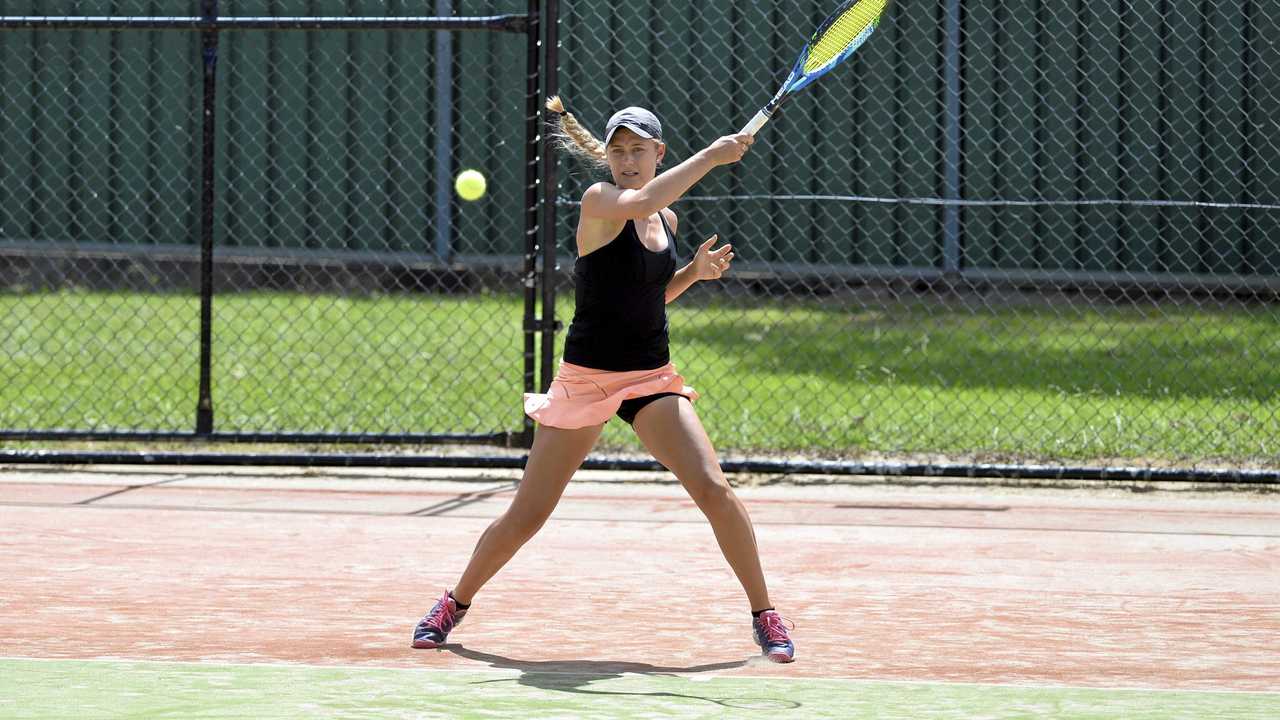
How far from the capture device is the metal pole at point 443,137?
14023 millimetres

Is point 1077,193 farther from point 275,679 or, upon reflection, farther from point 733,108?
point 275,679

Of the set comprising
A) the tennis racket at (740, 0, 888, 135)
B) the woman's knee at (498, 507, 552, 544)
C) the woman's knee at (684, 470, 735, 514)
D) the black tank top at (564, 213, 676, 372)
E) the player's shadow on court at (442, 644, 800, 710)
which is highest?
the tennis racket at (740, 0, 888, 135)

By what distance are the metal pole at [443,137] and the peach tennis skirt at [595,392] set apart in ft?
31.1

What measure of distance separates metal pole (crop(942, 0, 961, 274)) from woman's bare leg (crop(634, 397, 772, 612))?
364 inches

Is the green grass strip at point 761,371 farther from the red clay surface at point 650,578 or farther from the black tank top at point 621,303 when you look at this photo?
the black tank top at point 621,303

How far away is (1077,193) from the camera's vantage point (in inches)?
565

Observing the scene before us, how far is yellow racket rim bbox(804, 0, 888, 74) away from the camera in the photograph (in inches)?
202

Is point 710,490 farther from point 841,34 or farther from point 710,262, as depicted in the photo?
point 841,34

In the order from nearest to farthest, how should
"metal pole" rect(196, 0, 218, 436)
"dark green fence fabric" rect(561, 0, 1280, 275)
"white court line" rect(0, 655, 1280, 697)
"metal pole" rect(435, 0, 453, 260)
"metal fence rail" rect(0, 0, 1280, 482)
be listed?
"white court line" rect(0, 655, 1280, 697) < "metal pole" rect(196, 0, 218, 436) < "metal fence rail" rect(0, 0, 1280, 482) < "dark green fence fabric" rect(561, 0, 1280, 275) < "metal pole" rect(435, 0, 453, 260)

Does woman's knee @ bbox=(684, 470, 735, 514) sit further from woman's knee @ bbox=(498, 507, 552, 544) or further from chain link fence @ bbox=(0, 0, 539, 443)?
chain link fence @ bbox=(0, 0, 539, 443)

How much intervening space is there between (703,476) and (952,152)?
389 inches

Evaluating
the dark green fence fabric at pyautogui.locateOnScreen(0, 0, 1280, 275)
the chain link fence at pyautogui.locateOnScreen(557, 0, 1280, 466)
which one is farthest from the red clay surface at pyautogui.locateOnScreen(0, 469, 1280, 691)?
the dark green fence fabric at pyautogui.locateOnScreen(0, 0, 1280, 275)

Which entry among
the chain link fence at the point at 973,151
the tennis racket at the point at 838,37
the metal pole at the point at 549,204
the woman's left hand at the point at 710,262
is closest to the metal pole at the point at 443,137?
the chain link fence at the point at 973,151

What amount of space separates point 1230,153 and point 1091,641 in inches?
401
